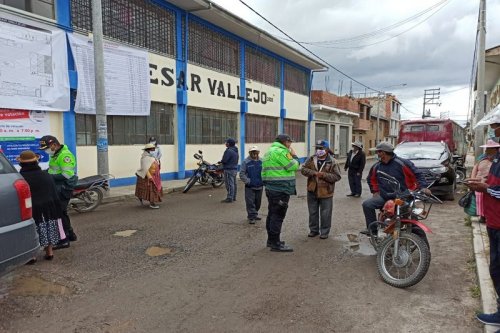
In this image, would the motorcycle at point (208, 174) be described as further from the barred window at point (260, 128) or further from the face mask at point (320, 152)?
the barred window at point (260, 128)

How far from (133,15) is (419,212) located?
1164cm

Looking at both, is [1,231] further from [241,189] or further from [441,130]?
[441,130]

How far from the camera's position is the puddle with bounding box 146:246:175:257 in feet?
18.6

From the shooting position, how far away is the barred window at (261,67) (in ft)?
66.6

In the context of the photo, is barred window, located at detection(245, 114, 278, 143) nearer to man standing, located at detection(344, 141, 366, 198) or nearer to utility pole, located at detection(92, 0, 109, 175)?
man standing, located at detection(344, 141, 366, 198)

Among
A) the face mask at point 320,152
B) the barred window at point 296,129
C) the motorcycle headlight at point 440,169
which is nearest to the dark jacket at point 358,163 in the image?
the motorcycle headlight at point 440,169

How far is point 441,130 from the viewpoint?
19188 mm

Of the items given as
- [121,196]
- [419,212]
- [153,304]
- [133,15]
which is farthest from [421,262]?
[133,15]

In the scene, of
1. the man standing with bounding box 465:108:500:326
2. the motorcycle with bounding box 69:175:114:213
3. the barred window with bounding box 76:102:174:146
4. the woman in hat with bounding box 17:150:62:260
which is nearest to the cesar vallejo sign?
the barred window with bounding box 76:102:174:146

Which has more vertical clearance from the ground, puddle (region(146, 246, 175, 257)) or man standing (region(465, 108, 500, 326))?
man standing (region(465, 108, 500, 326))

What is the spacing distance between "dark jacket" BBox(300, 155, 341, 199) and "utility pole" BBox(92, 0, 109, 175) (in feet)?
20.4

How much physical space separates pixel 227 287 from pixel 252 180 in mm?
3720

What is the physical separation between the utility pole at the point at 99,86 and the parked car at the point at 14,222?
22.3 ft

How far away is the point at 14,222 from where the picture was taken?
11.8ft
